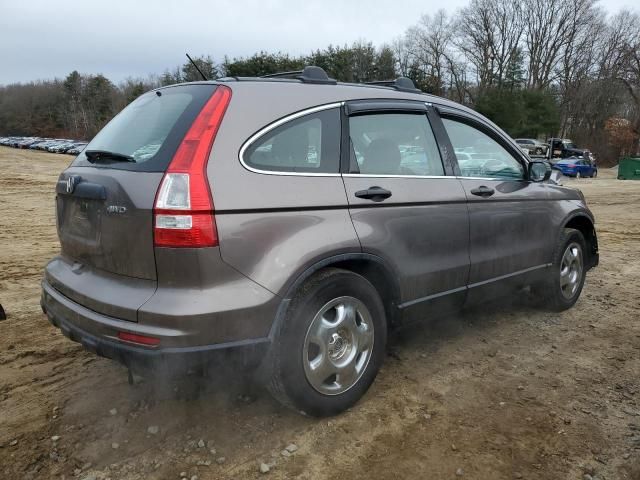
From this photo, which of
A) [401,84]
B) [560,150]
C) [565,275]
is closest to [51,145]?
[560,150]

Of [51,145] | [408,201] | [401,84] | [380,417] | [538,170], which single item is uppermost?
[51,145]

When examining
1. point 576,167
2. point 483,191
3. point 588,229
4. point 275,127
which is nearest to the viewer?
point 275,127

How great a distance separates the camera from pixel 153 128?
8.29ft

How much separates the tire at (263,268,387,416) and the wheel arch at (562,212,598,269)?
2.58 metres

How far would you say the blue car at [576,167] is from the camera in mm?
29828

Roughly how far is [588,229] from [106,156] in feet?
13.8

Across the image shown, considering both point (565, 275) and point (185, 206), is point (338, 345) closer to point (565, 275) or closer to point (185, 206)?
point (185, 206)

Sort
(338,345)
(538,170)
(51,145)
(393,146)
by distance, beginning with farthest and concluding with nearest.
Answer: (51,145)
(538,170)
(393,146)
(338,345)

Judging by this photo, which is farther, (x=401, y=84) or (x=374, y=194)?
(x=401, y=84)

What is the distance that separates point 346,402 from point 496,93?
58809 millimetres

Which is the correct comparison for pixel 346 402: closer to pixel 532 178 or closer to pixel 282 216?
pixel 282 216

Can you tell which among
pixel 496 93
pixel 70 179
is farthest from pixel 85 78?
pixel 70 179

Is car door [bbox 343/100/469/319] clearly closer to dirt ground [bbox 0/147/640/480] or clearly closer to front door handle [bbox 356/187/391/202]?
front door handle [bbox 356/187/391/202]

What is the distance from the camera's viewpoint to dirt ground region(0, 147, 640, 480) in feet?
7.66
